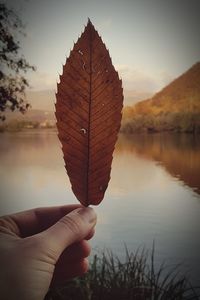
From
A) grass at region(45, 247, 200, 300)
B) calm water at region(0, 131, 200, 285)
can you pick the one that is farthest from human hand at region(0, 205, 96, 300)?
calm water at region(0, 131, 200, 285)

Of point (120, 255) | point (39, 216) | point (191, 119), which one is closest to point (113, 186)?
point (191, 119)

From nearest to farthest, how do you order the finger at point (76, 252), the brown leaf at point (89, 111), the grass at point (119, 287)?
the brown leaf at point (89, 111), the finger at point (76, 252), the grass at point (119, 287)

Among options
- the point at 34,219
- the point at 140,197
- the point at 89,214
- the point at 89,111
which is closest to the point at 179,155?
the point at 140,197

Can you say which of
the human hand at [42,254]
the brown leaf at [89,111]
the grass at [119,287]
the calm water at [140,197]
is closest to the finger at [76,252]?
the human hand at [42,254]

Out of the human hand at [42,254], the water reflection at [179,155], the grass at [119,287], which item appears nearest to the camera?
the human hand at [42,254]

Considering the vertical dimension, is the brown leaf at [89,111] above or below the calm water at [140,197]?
above

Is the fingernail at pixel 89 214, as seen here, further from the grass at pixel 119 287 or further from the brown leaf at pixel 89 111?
the grass at pixel 119 287

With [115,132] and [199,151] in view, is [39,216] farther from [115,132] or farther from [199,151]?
[199,151]
